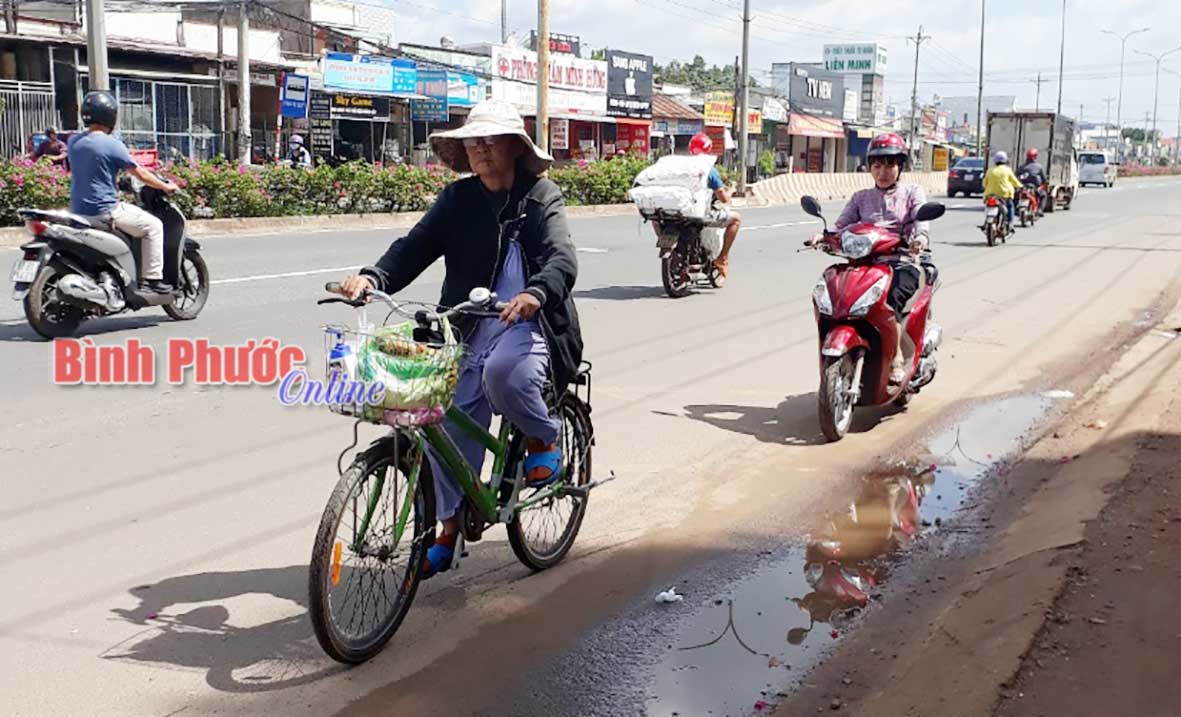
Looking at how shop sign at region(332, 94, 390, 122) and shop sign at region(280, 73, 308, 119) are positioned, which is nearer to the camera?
shop sign at region(280, 73, 308, 119)

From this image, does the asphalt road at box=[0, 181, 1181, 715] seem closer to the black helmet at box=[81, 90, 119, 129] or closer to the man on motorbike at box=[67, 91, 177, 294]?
the man on motorbike at box=[67, 91, 177, 294]

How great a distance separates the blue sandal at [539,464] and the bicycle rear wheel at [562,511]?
2.2 inches

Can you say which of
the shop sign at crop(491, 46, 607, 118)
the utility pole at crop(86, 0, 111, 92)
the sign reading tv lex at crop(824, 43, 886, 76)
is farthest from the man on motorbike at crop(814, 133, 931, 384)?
the sign reading tv lex at crop(824, 43, 886, 76)

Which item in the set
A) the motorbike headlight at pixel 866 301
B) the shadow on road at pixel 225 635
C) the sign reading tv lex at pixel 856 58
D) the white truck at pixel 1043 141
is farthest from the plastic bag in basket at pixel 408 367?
the sign reading tv lex at pixel 856 58

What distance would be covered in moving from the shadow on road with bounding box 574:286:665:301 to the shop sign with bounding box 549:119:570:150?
30.7 meters

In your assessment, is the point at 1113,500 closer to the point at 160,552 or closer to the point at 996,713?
the point at 996,713

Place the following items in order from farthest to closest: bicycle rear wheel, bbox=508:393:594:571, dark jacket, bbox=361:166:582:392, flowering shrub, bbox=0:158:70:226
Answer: flowering shrub, bbox=0:158:70:226 < bicycle rear wheel, bbox=508:393:594:571 < dark jacket, bbox=361:166:582:392

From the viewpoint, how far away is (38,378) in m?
7.83

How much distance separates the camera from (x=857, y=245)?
698 centimetres

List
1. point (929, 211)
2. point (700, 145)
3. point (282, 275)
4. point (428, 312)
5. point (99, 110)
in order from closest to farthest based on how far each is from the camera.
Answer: point (428, 312), point (929, 211), point (99, 110), point (700, 145), point (282, 275)

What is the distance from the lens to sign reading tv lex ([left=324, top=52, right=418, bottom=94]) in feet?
110

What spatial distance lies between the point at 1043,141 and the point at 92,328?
3054 centimetres

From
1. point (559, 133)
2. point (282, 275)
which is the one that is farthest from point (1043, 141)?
point (282, 275)

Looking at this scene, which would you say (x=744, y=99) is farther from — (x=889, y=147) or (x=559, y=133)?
(x=889, y=147)
